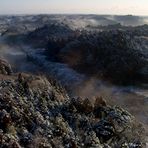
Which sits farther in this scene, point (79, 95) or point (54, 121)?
point (79, 95)

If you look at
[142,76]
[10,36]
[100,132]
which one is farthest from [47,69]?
[10,36]

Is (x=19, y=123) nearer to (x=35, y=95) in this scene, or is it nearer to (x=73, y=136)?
(x=73, y=136)

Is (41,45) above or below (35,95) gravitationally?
below

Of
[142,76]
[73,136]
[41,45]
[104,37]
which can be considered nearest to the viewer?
[73,136]

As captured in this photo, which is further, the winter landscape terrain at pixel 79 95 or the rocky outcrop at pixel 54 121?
the winter landscape terrain at pixel 79 95

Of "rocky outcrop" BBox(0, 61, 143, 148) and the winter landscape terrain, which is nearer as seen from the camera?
"rocky outcrop" BBox(0, 61, 143, 148)

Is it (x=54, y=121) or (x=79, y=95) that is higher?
(x=54, y=121)

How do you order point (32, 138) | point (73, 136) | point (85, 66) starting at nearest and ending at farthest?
point (32, 138), point (73, 136), point (85, 66)

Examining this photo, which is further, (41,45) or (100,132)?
(41,45)
